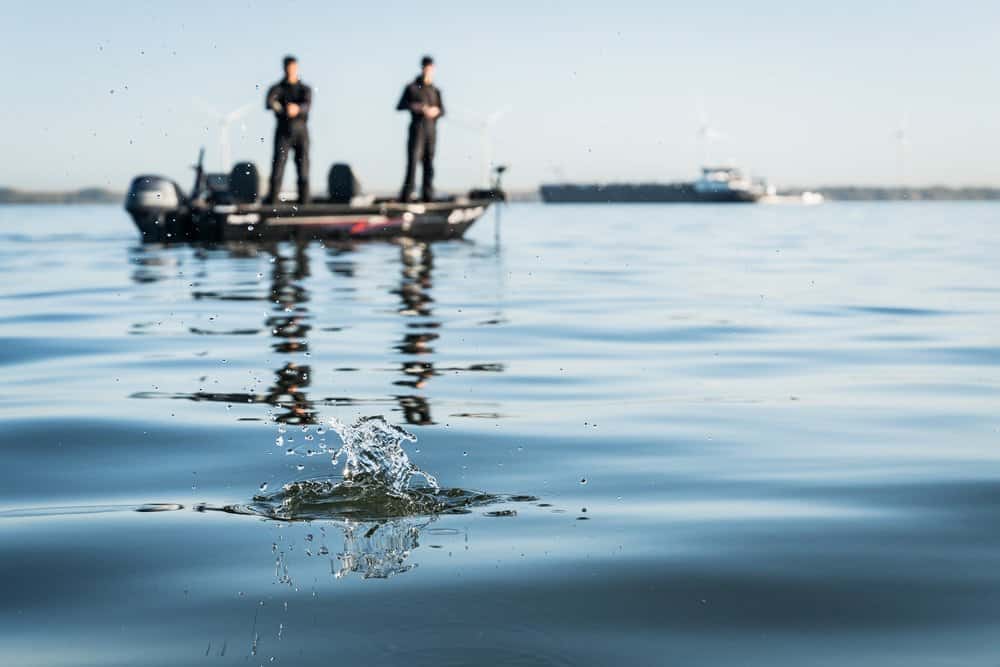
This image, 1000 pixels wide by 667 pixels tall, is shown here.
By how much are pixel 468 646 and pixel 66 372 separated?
22.5ft

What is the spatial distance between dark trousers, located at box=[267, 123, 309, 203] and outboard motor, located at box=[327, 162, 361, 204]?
4192mm

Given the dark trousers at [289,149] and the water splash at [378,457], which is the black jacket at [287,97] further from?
the water splash at [378,457]

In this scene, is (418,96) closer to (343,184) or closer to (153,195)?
(343,184)

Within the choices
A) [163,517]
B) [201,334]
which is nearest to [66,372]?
[201,334]

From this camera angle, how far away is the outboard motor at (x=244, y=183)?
1147 inches

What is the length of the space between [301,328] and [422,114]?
1363 cm

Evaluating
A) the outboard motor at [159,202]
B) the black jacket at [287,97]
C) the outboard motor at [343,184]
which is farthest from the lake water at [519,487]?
the outboard motor at [159,202]

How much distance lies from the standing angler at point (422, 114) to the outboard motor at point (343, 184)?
3.14 m

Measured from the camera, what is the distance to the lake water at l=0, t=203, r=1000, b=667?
356 centimetres

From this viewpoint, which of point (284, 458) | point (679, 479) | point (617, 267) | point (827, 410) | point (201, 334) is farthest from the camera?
point (617, 267)

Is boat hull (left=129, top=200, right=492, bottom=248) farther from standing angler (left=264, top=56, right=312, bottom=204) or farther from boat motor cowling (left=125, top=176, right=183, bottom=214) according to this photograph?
standing angler (left=264, top=56, right=312, bottom=204)

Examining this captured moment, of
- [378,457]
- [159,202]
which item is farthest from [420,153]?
[378,457]

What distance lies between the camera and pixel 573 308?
48.8 feet

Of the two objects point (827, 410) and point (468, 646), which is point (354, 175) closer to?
point (827, 410)
